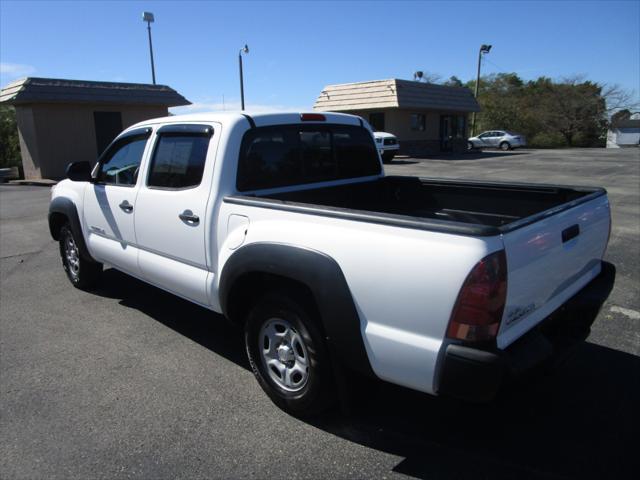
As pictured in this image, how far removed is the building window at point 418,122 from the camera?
30.0 m

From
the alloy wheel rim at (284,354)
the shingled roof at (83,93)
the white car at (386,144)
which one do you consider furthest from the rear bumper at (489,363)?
the white car at (386,144)

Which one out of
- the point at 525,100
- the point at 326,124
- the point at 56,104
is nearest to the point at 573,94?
the point at 525,100

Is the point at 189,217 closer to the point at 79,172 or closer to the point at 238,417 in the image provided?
the point at 238,417

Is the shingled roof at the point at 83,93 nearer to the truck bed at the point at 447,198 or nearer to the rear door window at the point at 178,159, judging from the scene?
the rear door window at the point at 178,159

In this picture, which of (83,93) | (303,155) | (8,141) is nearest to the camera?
(303,155)

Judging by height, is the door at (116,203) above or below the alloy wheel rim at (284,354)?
above

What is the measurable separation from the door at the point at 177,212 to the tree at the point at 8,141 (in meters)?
24.2

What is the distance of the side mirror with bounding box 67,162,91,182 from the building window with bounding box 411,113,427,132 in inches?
1064

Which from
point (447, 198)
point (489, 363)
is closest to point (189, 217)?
point (447, 198)

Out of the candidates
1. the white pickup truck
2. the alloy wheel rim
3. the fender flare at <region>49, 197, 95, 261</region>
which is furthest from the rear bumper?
the fender flare at <region>49, 197, 95, 261</region>

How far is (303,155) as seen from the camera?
4.06 meters

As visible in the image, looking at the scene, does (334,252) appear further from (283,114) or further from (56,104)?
(56,104)

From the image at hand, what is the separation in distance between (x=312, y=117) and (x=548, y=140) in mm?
46501

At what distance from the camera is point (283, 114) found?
3900mm
